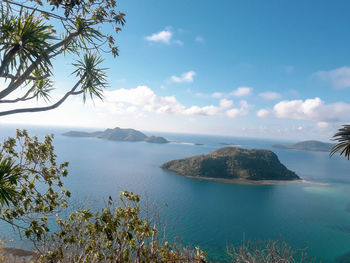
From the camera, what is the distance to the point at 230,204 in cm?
6144

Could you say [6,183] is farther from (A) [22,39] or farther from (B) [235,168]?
(B) [235,168]

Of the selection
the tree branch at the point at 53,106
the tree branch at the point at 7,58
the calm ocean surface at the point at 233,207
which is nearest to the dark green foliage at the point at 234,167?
the calm ocean surface at the point at 233,207

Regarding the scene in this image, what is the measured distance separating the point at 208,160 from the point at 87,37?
100197 mm

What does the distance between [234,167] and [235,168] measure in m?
0.85

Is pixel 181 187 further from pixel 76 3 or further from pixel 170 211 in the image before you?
pixel 76 3

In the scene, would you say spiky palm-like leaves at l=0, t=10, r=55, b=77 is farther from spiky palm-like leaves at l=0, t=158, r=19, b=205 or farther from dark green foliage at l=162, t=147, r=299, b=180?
dark green foliage at l=162, t=147, r=299, b=180

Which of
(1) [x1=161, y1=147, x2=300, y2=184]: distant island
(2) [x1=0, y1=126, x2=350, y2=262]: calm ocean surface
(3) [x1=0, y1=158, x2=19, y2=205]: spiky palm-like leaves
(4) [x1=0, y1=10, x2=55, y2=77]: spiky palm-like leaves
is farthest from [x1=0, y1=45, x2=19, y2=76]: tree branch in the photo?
(1) [x1=161, y1=147, x2=300, y2=184]: distant island

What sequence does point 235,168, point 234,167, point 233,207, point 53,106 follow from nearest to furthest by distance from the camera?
point 53,106
point 233,207
point 235,168
point 234,167

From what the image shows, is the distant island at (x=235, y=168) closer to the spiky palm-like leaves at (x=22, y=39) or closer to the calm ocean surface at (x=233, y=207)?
the calm ocean surface at (x=233, y=207)

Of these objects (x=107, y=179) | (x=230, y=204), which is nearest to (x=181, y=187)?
(x=230, y=204)

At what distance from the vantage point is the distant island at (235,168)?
312 ft

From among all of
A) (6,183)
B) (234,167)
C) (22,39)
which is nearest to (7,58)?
(22,39)

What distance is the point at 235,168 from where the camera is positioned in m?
100

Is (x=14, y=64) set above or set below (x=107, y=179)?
above
